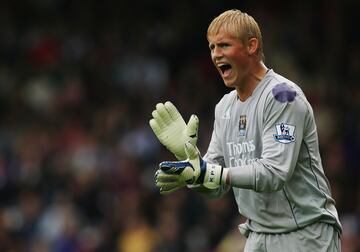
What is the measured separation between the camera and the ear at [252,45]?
204 inches

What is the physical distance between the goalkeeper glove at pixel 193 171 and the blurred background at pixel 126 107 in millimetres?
4577

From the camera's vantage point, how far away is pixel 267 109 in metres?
5.09

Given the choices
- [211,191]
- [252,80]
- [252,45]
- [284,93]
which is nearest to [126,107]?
[211,191]

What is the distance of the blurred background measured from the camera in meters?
11.0

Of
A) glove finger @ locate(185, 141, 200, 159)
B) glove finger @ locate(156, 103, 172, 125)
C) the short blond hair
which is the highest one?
the short blond hair

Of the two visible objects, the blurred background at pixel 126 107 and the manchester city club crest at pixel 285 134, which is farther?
the blurred background at pixel 126 107

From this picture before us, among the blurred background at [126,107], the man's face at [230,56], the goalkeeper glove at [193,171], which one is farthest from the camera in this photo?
the blurred background at [126,107]

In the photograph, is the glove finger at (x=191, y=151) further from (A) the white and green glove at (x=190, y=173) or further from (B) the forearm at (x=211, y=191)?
(B) the forearm at (x=211, y=191)

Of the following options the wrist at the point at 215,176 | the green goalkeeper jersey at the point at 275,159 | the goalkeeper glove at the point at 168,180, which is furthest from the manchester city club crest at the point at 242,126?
the goalkeeper glove at the point at 168,180

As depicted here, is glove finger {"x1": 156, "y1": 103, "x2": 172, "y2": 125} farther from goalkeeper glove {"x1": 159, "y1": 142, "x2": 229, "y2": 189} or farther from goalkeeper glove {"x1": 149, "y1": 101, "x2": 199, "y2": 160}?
goalkeeper glove {"x1": 159, "y1": 142, "x2": 229, "y2": 189}

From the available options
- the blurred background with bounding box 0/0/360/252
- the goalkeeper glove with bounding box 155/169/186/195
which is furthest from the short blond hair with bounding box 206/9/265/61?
the blurred background with bounding box 0/0/360/252

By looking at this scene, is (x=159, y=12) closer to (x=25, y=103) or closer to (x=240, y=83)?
(x=25, y=103)

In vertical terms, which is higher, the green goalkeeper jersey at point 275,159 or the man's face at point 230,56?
the man's face at point 230,56

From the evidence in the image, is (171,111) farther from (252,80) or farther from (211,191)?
(211,191)
